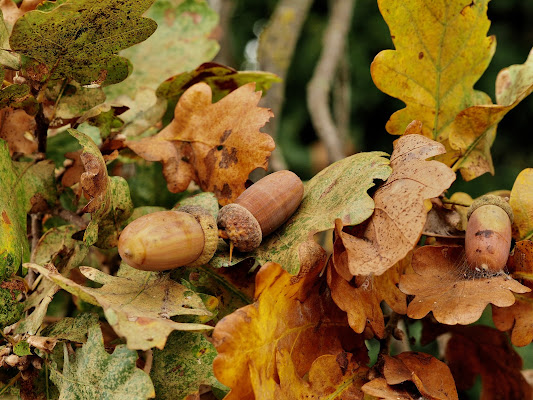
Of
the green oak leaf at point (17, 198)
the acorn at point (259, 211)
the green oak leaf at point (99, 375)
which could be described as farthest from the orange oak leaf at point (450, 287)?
the green oak leaf at point (17, 198)

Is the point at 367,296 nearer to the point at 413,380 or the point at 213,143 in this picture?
the point at 413,380

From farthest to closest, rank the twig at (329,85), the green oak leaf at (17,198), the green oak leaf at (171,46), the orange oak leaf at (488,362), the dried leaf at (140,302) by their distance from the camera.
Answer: the twig at (329,85) < the green oak leaf at (171,46) < the orange oak leaf at (488,362) < the green oak leaf at (17,198) < the dried leaf at (140,302)

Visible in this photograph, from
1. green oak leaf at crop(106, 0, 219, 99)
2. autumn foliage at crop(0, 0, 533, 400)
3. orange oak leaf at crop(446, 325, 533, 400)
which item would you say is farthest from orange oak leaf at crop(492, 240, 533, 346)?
green oak leaf at crop(106, 0, 219, 99)

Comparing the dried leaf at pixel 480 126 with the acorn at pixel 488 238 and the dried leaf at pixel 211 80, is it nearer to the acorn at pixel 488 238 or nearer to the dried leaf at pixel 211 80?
the acorn at pixel 488 238

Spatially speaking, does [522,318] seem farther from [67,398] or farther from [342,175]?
[67,398]

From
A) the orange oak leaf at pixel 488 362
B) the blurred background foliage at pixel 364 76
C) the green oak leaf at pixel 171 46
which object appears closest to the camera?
the orange oak leaf at pixel 488 362

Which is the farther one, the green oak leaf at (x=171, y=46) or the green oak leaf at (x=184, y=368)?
the green oak leaf at (x=171, y=46)
